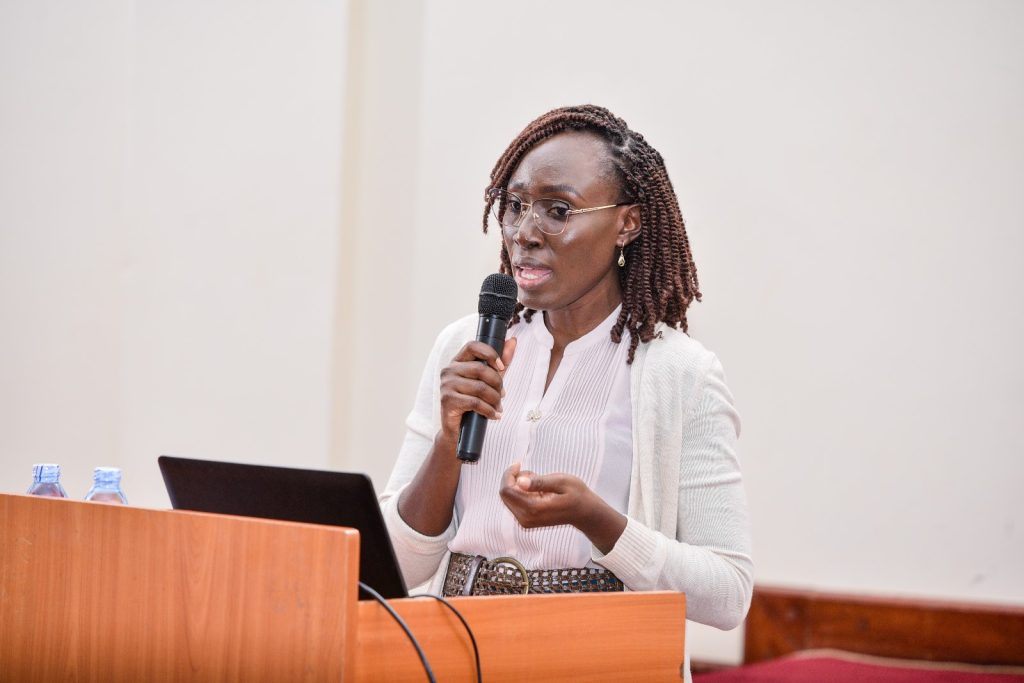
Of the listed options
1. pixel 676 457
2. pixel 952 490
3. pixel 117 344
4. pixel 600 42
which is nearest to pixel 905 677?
pixel 952 490

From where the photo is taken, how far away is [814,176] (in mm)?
3043

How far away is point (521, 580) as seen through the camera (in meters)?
1.76

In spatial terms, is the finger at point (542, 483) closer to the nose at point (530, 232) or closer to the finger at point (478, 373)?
the finger at point (478, 373)

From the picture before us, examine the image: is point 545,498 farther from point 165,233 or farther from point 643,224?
point 165,233

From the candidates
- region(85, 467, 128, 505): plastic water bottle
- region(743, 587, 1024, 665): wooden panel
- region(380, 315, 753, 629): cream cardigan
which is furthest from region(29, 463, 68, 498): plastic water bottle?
region(743, 587, 1024, 665): wooden panel

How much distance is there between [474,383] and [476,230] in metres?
1.89

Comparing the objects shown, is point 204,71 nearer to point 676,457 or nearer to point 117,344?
point 117,344

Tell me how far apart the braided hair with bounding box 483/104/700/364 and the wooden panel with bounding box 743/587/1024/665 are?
4.10 feet

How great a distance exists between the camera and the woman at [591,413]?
5.69 feet

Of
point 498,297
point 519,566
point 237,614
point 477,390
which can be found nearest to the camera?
point 237,614

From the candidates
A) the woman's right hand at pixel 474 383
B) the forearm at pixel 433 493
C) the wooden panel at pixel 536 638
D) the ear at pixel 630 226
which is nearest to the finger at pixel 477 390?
the woman's right hand at pixel 474 383

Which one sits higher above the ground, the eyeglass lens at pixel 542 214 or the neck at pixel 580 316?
the eyeglass lens at pixel 542 214

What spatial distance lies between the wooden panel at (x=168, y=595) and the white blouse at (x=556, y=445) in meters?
0.76

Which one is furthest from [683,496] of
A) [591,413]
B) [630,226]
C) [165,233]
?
[165,233]
